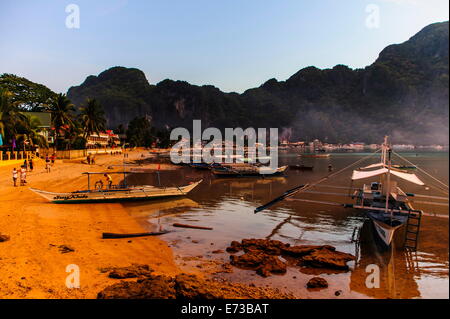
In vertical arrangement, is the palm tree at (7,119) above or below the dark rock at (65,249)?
above

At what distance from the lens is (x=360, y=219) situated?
77.6 ft

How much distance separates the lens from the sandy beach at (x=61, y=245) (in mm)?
10070

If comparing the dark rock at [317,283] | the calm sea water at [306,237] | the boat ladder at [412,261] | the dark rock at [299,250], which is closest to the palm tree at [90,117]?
the calm sea water at [306,237]

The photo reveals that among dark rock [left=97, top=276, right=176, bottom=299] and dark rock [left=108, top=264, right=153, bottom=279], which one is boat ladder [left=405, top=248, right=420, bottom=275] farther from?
dark rock [left=108, top=264, right=153, bottom=279]

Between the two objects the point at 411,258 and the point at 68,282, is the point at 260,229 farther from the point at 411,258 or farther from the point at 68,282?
the point at 68,282

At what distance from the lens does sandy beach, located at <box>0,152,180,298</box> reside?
1007 centimetres

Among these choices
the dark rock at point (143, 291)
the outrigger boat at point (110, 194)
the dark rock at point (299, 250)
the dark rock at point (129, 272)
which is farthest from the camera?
the outrigger boat at point (110, 194)

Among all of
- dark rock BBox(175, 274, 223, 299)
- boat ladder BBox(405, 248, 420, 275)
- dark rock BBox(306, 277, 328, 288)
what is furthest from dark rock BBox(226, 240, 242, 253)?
boat ladder BBox(405, 248, 420, 275)

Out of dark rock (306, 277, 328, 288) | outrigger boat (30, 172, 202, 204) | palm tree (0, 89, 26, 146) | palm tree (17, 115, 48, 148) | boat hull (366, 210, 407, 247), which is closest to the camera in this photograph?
dark rock (306, 277, 328, 288)

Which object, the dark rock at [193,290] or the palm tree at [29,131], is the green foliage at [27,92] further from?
the dark rock at [193,290]

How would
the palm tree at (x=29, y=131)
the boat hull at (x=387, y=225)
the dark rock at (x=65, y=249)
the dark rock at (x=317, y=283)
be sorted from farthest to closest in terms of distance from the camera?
the palm tree at (x=29, y=131)
the boat hull at (x=387, y=225)
the dark rock at (x=65, y=249)
the dark rock at (x=317, y=283)

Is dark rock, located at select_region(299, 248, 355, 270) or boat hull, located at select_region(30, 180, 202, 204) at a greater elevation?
boat hull, located at select_region(30, 180, 202, 204)

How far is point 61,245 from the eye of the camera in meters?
14.2

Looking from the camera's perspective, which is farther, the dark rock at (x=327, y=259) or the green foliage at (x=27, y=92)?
the green foliage at (x=27, y=92)
